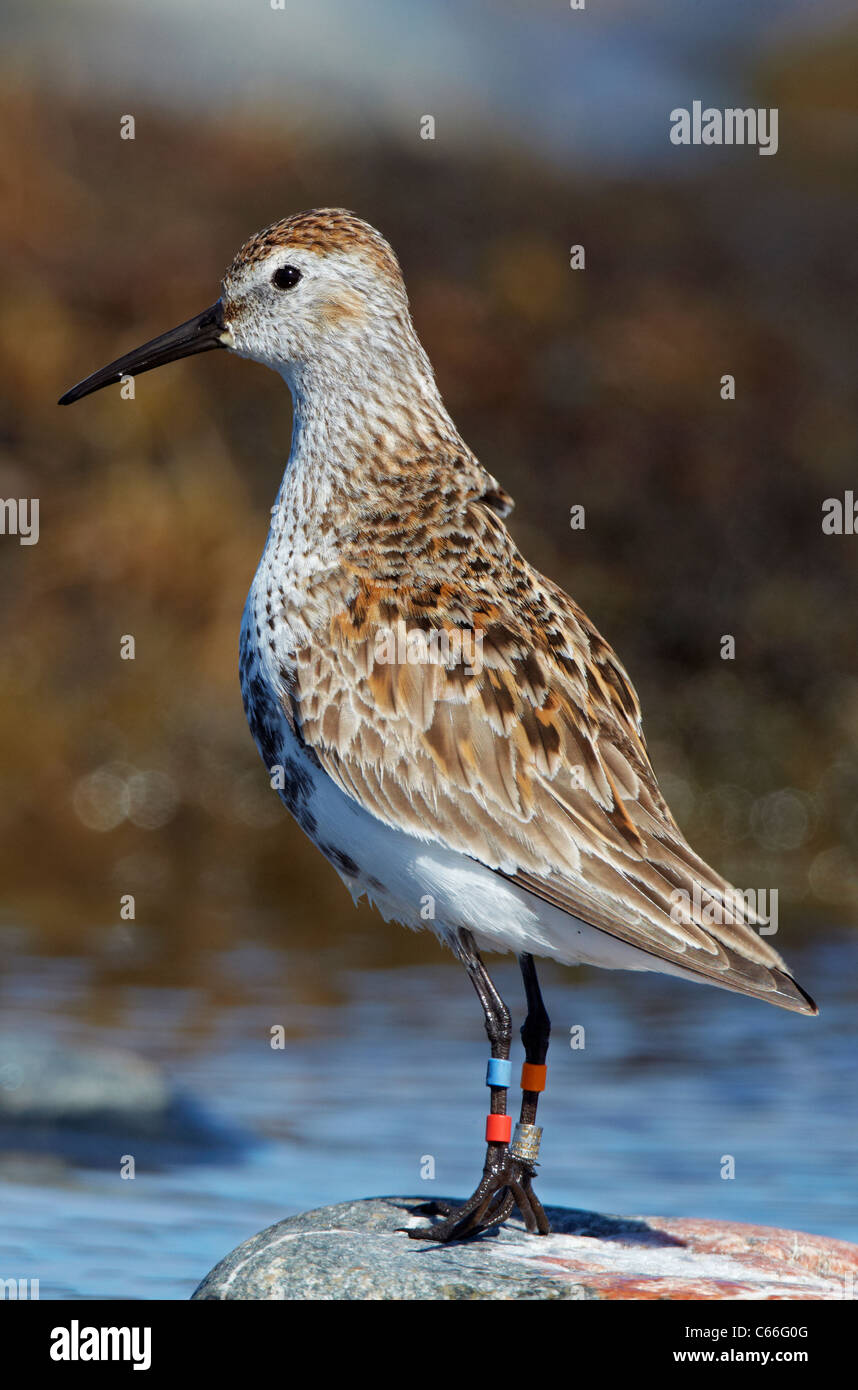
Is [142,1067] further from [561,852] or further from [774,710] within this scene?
[774,710]

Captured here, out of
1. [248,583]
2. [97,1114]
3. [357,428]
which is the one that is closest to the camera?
[357,428]

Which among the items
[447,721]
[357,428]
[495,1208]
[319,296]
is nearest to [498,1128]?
[495,1208]

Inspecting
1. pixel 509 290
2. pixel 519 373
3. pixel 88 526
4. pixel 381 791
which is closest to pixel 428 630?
pixel 381 791

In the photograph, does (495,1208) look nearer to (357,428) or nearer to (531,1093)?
(531,1093)

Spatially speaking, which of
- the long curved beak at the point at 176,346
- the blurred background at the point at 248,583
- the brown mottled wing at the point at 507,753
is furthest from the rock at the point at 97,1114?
the brown mottled wing at the point at 507,753

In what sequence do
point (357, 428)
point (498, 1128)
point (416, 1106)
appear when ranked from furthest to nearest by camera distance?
point (416, 1106)
point (357, 428)
point (498, 1128)
